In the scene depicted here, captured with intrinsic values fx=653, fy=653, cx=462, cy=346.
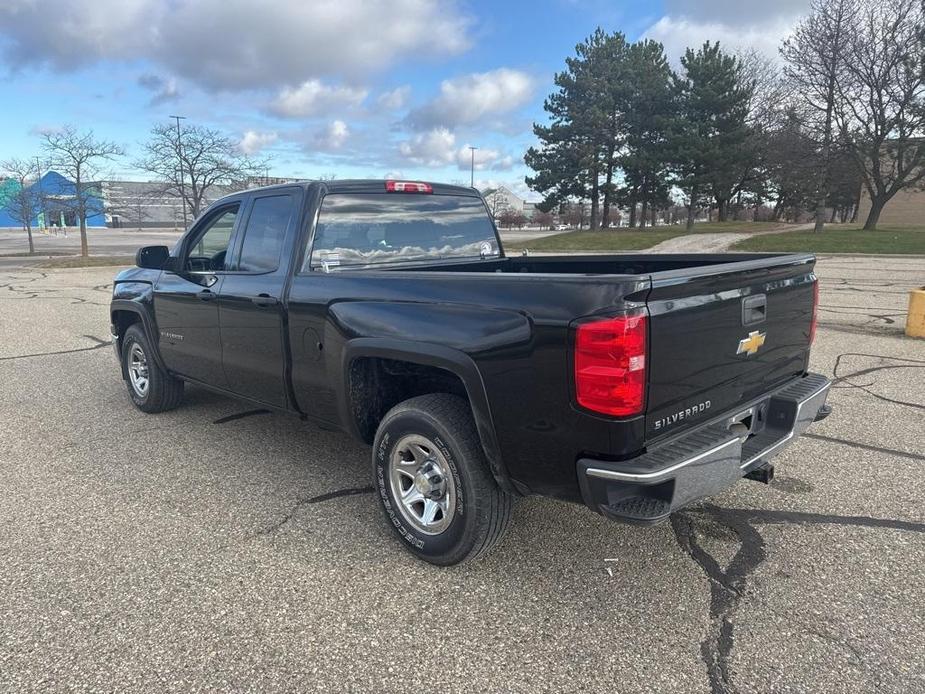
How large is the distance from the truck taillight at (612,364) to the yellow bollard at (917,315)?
7.89m

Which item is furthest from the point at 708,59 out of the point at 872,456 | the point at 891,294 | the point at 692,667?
the point at 692,667

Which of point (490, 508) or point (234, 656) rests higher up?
point (490, 508)

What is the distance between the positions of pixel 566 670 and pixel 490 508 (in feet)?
2.40

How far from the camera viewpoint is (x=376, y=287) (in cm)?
325

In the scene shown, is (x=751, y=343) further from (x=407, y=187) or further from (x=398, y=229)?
(x=407, y=187)

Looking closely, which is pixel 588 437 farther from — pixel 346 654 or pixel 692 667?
pixel 346 654

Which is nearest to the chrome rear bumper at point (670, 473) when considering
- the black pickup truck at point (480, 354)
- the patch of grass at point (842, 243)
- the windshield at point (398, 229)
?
the black pickup truck at point (480, 354)

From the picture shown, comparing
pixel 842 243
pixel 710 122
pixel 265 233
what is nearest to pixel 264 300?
pixel 265 233

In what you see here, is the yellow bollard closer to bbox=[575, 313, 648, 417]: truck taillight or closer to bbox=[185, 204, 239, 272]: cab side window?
bbox=[575, 313, 648, 417]: truck taillight

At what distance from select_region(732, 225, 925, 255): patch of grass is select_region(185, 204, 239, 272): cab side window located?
2623 centimetres

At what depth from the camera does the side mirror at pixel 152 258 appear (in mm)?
5027

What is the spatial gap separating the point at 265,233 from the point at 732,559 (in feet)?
10.6

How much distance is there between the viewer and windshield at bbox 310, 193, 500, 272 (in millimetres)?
3871

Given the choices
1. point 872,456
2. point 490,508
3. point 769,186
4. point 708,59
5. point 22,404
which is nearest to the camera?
point 490,508
